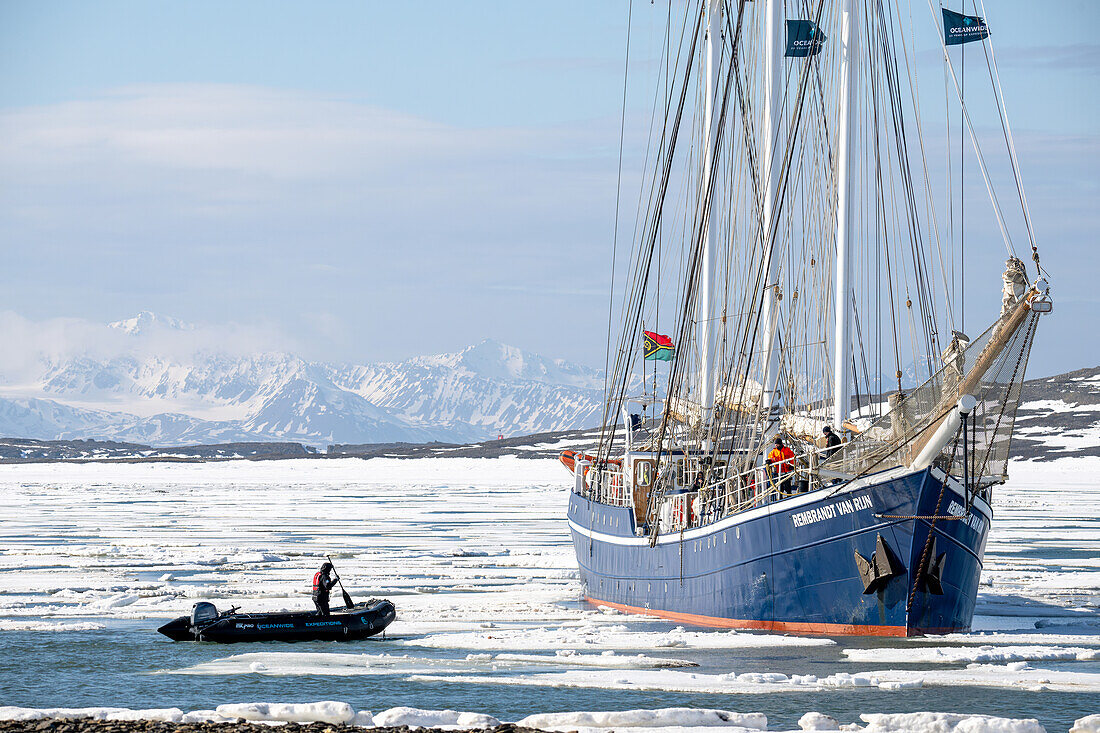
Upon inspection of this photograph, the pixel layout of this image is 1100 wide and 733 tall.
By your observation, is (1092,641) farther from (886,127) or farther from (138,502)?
(138,502)

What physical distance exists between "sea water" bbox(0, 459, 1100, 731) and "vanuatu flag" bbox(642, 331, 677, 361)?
27.4 ft

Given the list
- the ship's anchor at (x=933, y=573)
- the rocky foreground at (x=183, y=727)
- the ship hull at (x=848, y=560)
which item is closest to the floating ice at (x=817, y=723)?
the rocky foreground at (x=183, y=727)

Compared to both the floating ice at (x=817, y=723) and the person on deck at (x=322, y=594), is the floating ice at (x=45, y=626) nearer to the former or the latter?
the person on deck at (x=322, y=594)

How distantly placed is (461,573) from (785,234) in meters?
16.2

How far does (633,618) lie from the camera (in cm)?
3597

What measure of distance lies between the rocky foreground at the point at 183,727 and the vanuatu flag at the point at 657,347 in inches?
1219

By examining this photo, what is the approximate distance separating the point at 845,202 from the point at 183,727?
20.9m

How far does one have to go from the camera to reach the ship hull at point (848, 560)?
2909 cm

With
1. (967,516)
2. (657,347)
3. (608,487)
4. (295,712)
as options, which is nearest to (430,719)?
(295,712)

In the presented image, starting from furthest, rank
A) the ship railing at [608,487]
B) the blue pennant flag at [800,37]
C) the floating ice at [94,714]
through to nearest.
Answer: the blue pennant flag at [800,37] → the ship railing at [608,487] → the floating ice at [94,714]

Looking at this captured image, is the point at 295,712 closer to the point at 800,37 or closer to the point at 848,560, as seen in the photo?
the point at 848,560

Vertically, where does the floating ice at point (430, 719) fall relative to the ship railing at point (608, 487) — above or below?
below

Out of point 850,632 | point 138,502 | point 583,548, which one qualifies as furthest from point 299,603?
point 138,502

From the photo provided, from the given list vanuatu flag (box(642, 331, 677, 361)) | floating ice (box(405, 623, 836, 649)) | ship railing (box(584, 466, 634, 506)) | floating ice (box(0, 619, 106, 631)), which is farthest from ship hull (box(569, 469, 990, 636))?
vanuatu flag (box(642, 331, 677, 361))
